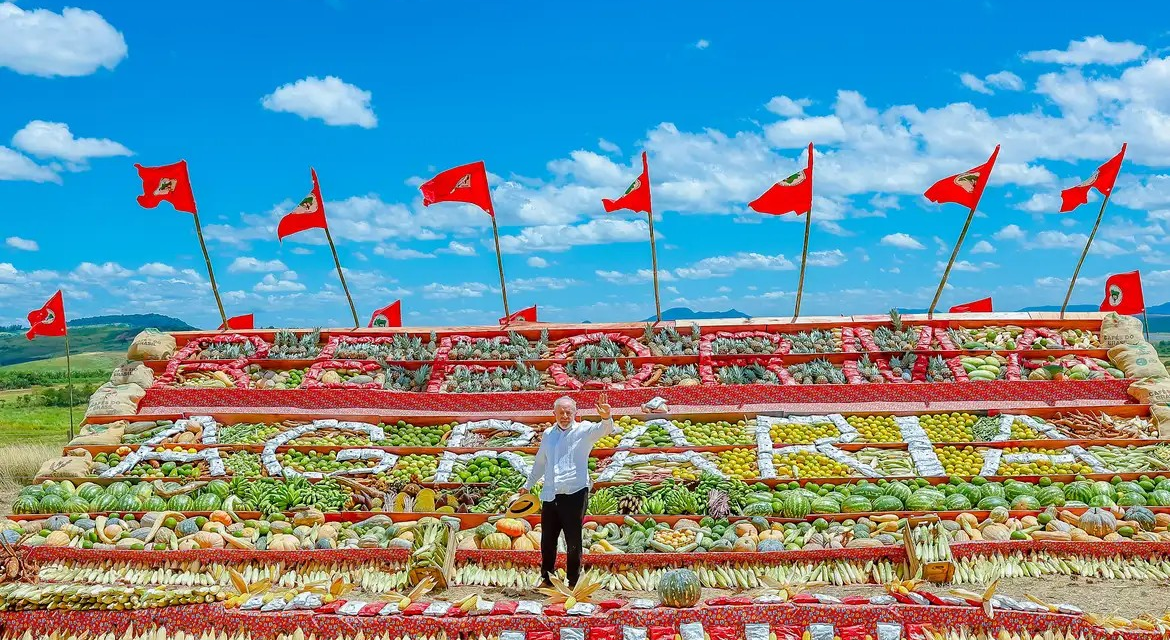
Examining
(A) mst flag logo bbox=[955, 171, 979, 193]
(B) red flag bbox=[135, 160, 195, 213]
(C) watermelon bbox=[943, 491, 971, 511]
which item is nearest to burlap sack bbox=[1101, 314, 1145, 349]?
(A) mst flag logo bbox=[955, 171, 979, 193]

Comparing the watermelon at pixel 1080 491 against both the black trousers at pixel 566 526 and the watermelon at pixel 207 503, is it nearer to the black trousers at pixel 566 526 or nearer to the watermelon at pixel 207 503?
the black trousers at pixel 566 526

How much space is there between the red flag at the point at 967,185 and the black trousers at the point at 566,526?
9185mm

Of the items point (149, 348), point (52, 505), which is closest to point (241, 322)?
point (149, 348)

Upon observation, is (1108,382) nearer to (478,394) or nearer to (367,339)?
(478,394)

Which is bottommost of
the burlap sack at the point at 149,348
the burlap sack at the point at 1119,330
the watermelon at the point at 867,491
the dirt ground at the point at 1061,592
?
the dirt ground at the point at 1061,592

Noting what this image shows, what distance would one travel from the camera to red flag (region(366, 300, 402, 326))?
1611 centimetres

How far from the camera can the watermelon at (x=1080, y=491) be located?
9.45m

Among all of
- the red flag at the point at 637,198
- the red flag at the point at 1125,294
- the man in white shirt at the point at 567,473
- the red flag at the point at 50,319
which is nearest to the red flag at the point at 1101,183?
Answer: the red flag at the point at 1125,294

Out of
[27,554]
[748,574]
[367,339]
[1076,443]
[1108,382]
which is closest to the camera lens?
[748,574]

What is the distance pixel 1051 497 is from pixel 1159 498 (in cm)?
103

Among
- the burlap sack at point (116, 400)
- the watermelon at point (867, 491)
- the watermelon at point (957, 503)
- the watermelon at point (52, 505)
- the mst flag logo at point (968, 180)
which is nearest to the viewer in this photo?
the watermelon at point (957, 503)

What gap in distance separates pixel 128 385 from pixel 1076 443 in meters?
11.7

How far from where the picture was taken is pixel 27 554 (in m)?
8.84

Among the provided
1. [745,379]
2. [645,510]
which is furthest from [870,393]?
[645,510]
